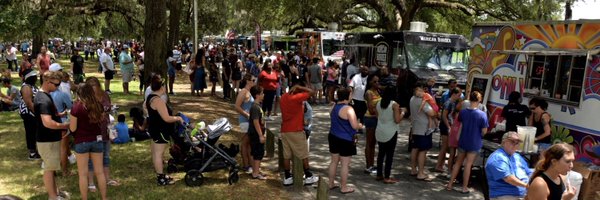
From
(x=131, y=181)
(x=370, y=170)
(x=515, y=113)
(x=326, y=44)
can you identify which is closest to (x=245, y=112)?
(x=131, y=181)

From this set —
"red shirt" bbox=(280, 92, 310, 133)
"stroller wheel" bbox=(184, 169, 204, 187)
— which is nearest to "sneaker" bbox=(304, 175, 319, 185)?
"red shirt" bbox=(280, 92, 310, 133)

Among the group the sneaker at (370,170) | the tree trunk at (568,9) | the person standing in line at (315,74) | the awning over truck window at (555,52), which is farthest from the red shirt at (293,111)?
the tree trunk at (568,9)

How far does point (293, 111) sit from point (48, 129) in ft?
10.0

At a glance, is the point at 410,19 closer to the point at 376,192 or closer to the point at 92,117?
the point at 376,192

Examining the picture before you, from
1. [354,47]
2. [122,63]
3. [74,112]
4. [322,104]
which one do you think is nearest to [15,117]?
[122,63]

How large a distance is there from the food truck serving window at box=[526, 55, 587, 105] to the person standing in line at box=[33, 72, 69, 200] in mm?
6782

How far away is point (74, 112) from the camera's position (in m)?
5.19

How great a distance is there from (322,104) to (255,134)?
8840mm

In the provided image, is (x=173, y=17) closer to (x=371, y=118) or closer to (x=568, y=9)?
(x=371, y=118)

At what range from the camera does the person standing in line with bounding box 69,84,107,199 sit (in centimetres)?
518

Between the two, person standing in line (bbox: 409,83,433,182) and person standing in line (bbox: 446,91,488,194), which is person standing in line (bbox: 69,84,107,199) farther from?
person standing in line (bbox: 446,91,488,194)

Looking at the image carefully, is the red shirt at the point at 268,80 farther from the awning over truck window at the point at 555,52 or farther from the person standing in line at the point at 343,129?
the awning over truck window at the point at 555,52

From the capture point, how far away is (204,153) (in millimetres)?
6910

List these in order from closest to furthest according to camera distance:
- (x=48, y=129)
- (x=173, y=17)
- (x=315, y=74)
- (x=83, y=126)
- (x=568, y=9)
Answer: (x=83, y=126), (x=48, y=129), (x=315, y=74), (x=568, y=9), (x=173, y=17)
